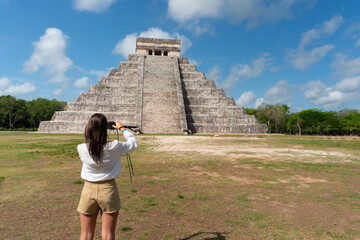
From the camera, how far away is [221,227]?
3502mm

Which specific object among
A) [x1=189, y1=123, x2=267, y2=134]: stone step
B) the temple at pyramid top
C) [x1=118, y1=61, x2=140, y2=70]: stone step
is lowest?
[x1=189, y1=123, x2=267, y2=134]: stone step

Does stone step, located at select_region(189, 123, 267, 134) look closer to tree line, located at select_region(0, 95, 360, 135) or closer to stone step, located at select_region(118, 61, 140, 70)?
stone step, located at select_region(118, 61, 140, 70)

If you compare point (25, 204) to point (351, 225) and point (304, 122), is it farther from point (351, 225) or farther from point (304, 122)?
point (304, 122)

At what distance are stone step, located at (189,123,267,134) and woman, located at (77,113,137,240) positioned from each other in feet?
76.5

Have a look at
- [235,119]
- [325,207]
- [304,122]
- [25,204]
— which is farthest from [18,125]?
[304,122]

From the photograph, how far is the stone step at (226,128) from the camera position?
85.3 feet

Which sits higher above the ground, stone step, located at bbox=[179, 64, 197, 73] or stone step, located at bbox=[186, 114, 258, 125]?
stone step, located at bbox=[179, 64, 197, 73]

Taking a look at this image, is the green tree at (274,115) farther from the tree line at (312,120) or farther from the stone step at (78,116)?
the stone step at (78,116)

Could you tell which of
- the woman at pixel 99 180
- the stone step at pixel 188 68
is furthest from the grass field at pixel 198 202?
the stone step at pixel 188 68

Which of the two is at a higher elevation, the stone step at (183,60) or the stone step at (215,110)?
the stone step at (183,60)

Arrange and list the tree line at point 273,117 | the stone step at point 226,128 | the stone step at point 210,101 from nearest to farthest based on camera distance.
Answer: the stone step at point 226,128 < the stone step at point 210,101 < the tree line at point 273,117

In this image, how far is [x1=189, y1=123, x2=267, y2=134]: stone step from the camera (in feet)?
85.3

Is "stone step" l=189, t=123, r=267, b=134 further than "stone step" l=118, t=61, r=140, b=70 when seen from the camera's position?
No

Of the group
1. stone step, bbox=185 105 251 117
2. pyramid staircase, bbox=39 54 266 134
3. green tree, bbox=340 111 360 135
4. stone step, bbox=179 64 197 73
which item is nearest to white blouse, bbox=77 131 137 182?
pyramid staircase, bbox=39 54 266 134
